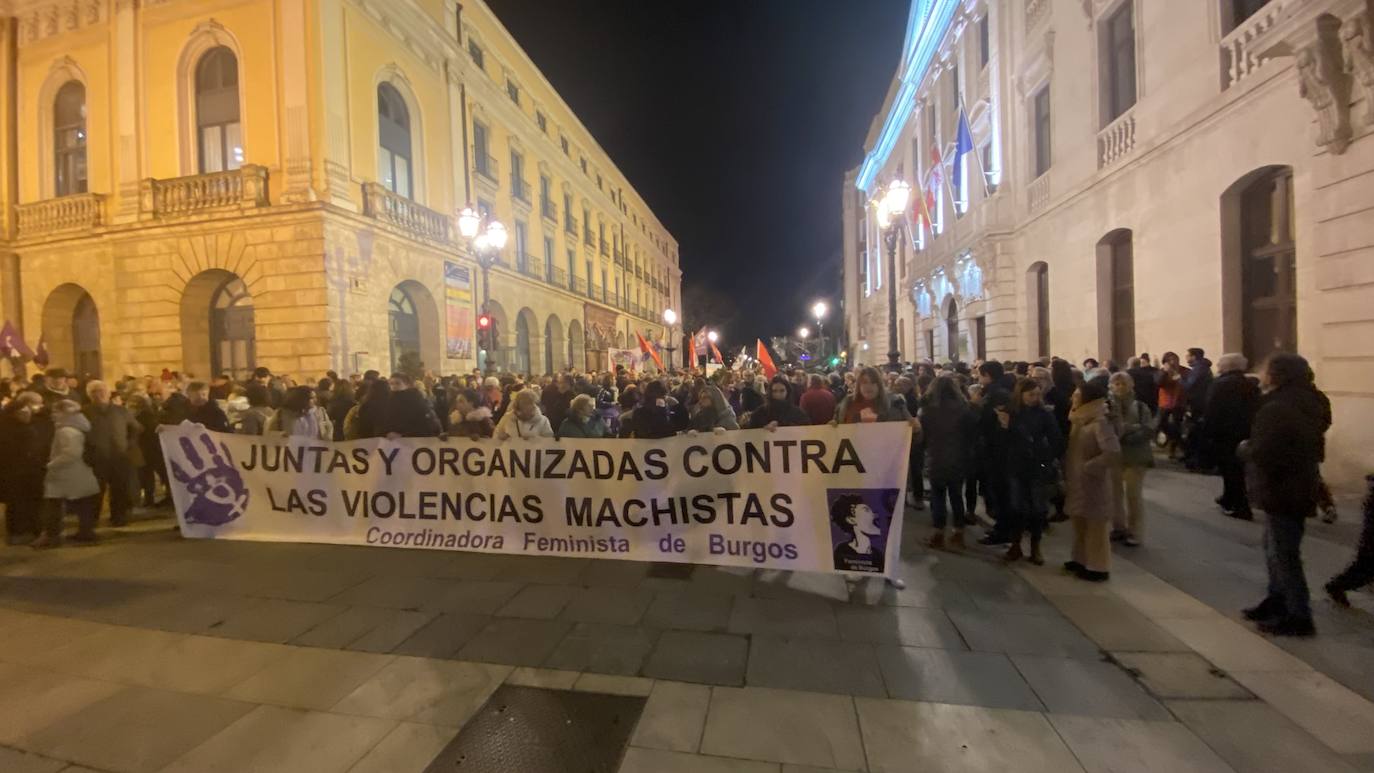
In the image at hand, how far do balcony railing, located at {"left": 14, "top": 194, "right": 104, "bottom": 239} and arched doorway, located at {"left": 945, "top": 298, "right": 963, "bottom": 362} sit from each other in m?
26.9

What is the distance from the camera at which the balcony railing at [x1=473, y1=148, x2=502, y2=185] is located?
24.3 metres

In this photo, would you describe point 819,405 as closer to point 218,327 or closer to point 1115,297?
point 1115,297

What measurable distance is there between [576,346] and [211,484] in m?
30.2

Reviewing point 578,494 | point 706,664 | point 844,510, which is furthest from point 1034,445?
point 578,494

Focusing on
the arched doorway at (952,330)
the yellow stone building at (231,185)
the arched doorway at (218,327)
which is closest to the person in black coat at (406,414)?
the yellow stone building at (231,185)

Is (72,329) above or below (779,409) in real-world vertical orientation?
above

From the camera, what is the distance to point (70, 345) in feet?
60.5

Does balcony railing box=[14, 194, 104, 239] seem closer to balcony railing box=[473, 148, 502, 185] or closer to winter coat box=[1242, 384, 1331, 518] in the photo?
balcony railing box=[473, 148, 502, 185]

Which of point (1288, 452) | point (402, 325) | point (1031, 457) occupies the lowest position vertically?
point (1031, 457)

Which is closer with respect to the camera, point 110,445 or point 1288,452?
point 1288,452

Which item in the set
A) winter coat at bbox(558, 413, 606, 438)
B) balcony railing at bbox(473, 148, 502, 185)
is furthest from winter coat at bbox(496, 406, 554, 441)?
balcony railing at bbox(473, 148, 502, 185)

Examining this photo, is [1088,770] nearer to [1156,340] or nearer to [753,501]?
[753,501]

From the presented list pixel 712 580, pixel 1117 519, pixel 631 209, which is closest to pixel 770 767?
pixel 712 580

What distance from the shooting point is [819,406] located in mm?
7656
